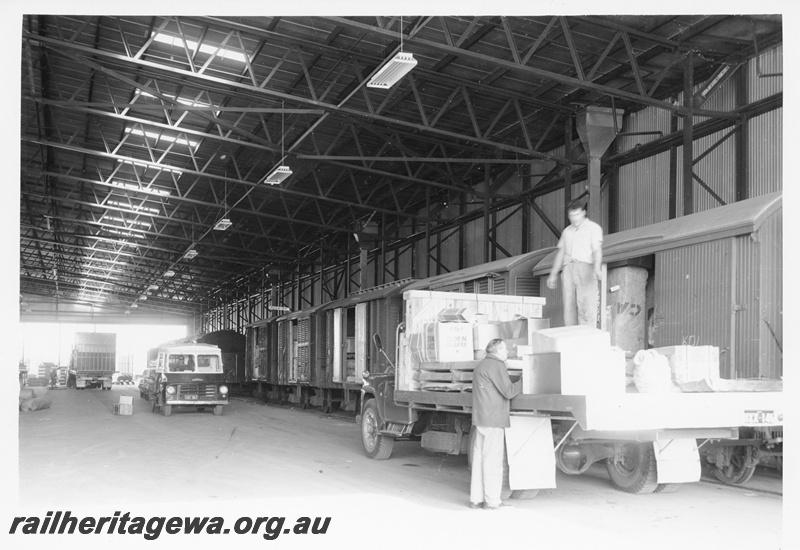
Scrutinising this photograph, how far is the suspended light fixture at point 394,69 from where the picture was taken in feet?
44.4

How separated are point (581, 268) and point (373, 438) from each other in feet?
17.5

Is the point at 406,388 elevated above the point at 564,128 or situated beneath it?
situated beneath

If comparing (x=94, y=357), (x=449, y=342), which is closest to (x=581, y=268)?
(x=449, y=342)

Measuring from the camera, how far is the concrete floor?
7.54 m

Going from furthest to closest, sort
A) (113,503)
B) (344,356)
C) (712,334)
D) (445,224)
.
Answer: (445,224), (344,356), (712,334), (113,503)

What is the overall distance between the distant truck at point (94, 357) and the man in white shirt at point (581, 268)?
40.6m

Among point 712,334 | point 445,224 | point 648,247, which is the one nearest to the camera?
point 712,334

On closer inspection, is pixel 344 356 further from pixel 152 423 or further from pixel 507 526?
pixel 507 526

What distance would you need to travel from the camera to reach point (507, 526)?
25.9 feet

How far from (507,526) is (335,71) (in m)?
14.1

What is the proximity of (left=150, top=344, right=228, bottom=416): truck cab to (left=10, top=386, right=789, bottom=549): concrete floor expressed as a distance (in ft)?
23.6

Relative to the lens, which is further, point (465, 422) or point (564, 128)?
point (564, 128)

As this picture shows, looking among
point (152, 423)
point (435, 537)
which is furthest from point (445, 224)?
point (435, 537)

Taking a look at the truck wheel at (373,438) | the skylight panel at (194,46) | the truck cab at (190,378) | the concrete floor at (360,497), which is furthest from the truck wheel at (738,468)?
the truck cab at (190,378)
